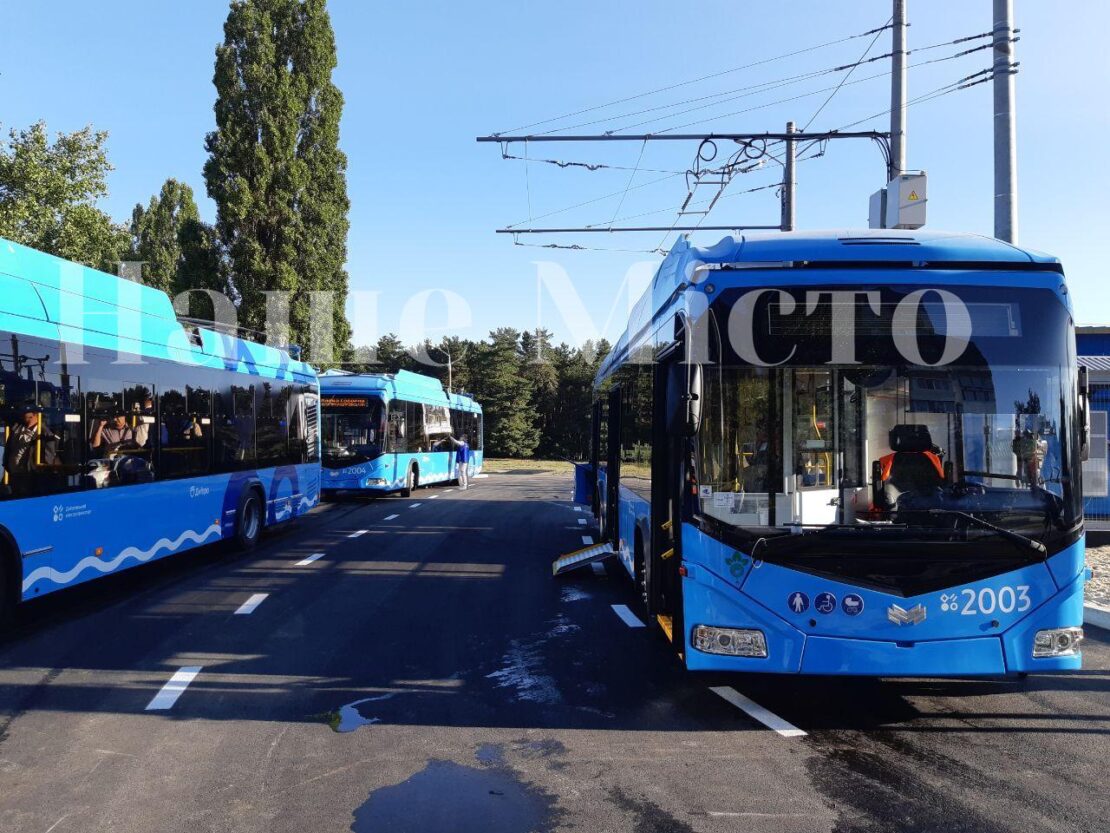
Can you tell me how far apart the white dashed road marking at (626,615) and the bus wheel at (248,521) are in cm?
654

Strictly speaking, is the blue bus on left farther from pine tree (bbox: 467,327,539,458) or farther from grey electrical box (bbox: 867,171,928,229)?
pine tree (bbox: 467,327,539,458)

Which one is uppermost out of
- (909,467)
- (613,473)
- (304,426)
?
(304,426)

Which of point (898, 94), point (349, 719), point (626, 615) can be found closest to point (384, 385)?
point (898, 94)

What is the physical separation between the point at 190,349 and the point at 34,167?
11817mm

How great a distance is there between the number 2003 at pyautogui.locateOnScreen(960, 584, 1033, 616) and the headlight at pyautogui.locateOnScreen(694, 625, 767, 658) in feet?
4.00

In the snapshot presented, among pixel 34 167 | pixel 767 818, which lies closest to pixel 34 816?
pixel 767 818

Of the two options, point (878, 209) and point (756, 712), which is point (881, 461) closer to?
point (756, 712)

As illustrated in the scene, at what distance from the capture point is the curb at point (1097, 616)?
8.59 metres

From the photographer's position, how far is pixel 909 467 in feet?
17.3

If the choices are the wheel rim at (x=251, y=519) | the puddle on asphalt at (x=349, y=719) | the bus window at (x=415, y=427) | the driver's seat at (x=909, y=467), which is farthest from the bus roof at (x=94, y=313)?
the bus window at (x=415, y=427)

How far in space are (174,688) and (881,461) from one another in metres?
5.26

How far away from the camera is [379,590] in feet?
33.7

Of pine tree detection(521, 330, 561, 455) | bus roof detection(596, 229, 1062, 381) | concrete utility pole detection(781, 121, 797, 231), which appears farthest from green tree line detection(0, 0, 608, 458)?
pine tree detection(521, 330, 561, 455)

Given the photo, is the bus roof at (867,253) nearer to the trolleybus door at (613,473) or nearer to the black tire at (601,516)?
the trolleybus door at (613,473)
